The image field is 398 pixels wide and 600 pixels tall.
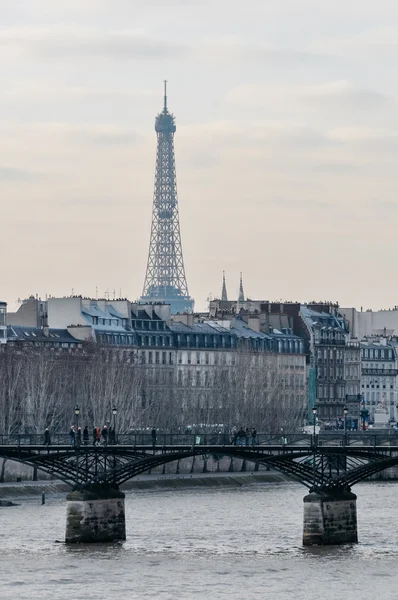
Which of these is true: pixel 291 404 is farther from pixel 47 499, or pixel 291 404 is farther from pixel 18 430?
pixel 47 499

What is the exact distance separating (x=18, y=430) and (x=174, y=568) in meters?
57.9

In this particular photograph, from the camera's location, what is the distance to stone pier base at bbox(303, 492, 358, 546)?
306 feet

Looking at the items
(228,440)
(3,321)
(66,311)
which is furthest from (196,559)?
(66,311)

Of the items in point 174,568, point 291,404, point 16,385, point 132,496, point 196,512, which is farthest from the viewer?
point 291,404

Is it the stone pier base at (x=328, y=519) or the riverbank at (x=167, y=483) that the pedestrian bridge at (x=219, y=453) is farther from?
the riverbank at (x=167, y=483)

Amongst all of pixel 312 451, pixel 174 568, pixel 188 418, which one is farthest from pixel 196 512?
pixel 188 418

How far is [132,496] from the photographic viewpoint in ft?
417

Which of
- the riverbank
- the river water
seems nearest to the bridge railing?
the riverbank

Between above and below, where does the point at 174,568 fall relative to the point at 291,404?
below

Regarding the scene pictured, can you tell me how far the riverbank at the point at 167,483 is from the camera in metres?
125

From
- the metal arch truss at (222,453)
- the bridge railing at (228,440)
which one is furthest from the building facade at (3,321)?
the metal arch truss at (222,453)

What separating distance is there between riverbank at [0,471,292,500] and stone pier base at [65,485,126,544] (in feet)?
86.0

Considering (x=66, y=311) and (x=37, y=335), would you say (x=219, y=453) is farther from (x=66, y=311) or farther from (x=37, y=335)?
(x=66, y=311)

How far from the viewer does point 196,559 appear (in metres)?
89.9
